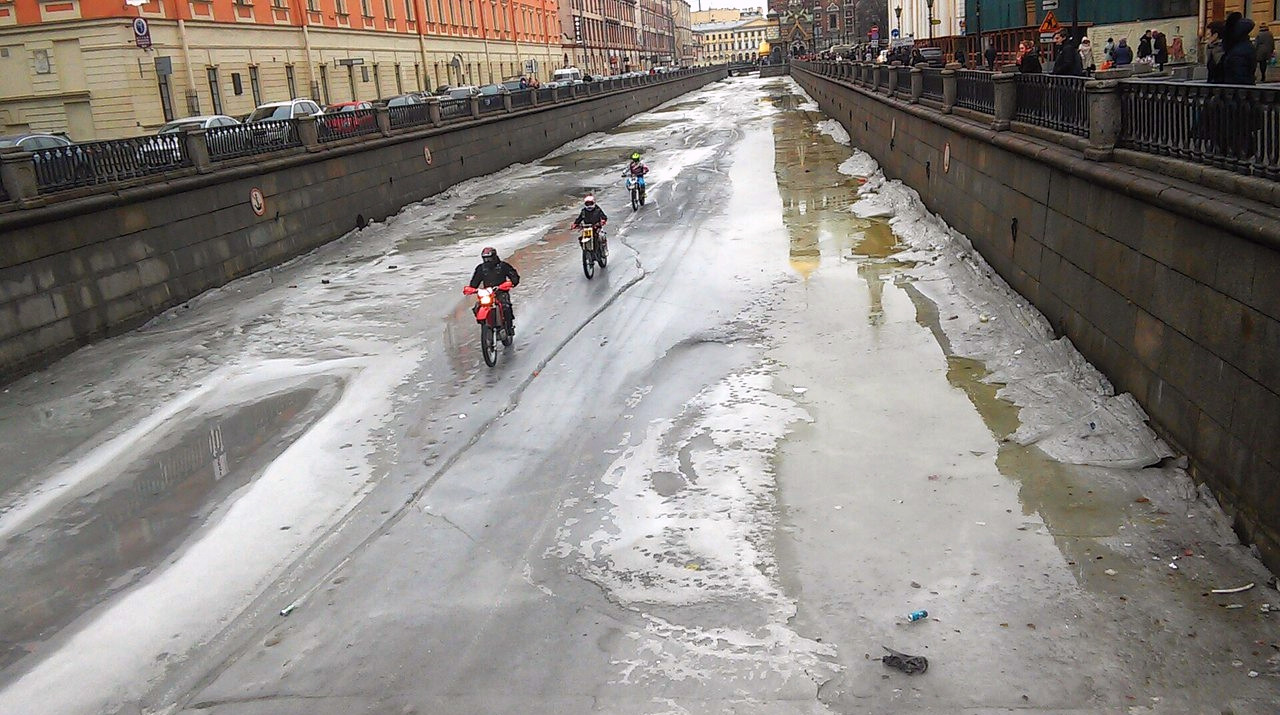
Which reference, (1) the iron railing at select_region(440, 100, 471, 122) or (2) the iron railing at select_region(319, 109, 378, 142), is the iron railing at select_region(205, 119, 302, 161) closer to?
(2) the iron railing at select_region(319, 109, 378, 142)

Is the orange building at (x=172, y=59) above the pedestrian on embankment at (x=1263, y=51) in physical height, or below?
above

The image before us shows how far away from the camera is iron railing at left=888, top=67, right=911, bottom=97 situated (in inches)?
1021

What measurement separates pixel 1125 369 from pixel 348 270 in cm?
1466

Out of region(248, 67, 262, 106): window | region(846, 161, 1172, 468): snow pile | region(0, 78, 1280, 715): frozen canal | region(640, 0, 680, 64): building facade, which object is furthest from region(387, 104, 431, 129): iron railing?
region(640, 0, 680, 64): building facade

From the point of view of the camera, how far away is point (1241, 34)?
10172 millimetres

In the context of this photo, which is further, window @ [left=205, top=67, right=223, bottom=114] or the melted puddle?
window @ [left=205, top=67, right=223, bottom=114]

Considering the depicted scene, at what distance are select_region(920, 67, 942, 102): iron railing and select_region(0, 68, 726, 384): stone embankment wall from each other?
1328 cm

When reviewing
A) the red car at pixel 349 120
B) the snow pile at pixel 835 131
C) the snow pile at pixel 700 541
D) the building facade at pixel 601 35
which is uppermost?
the building facade at pixel 601 35

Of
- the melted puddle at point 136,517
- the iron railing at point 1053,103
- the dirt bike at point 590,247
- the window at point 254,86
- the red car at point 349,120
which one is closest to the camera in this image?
the melted puddle at point 136,517

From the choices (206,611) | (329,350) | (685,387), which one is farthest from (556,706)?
(329,350)

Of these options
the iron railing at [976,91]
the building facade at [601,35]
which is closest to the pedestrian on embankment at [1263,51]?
the iron railing at [976,91]

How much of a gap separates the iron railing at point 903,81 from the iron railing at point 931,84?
60.1 inches

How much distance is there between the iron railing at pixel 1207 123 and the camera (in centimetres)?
736

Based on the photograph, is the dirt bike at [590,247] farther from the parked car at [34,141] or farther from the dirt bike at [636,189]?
the parked car at [34,141]
